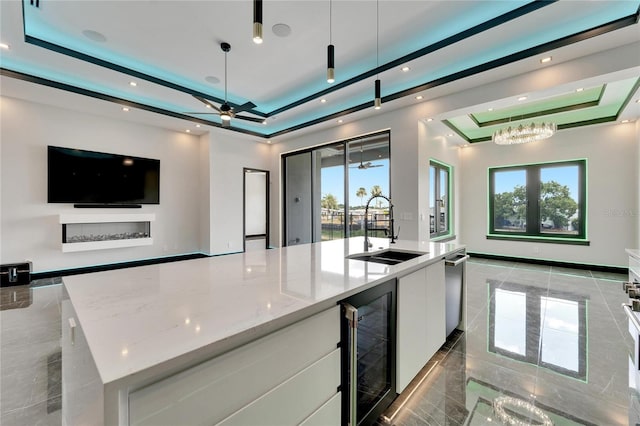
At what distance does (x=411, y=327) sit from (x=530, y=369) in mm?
1278

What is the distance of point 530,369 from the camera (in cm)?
212

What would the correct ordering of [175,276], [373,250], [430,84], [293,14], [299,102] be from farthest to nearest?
1. [299,102]
2. [430,84]
3. [293,14]
4. [373,250]
5. [175,276]

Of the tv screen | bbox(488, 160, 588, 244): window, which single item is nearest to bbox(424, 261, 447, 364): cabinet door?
bbox(488, 160, 588, 244): window

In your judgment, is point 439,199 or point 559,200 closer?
point 559,200

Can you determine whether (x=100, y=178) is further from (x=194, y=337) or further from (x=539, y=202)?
(x=539, y=202)

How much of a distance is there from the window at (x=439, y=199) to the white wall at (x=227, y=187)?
4.45 meters

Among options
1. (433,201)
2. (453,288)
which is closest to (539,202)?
(433,201)

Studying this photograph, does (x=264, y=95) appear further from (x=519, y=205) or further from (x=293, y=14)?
(x=519, y=205)

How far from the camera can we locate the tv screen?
4598mm

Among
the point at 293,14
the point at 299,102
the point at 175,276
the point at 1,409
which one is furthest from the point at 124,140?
the point at 175,276

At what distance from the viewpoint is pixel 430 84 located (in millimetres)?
3965

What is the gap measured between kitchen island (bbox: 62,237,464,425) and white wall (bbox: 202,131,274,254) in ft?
15.9

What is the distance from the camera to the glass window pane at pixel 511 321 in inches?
98.0

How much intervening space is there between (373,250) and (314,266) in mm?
862
